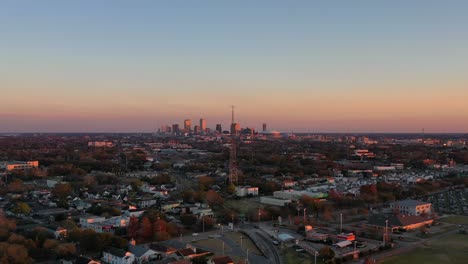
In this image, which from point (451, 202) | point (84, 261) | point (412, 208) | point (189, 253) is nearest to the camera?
point (84, 261)

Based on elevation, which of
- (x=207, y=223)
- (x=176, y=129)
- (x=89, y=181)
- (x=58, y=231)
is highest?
(x=176, y=129)

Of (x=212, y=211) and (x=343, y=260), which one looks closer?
(x=343, y=260)

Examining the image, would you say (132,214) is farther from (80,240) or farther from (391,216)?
(391,216)

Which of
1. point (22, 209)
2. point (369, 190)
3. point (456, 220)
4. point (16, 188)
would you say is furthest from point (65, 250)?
point (369, 190)

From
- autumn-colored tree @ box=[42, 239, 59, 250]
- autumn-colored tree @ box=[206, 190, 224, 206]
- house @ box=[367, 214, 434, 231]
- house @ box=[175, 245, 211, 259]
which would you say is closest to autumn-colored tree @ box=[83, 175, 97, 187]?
autumn-colored tree @ box=[206, 190, 224, 206]

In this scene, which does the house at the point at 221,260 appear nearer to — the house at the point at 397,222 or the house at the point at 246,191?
the house at the point at 397,222

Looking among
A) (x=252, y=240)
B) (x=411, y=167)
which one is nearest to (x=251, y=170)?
(x=411, y=167)

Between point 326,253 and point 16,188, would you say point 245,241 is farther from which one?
point 16,188

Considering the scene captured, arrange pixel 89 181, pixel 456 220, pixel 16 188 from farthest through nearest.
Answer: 1. pixel 89 181
2. pixel 16 188
3. pixel 456 220
